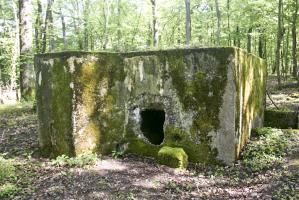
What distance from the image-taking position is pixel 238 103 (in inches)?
307

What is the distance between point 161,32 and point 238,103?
28925 mm

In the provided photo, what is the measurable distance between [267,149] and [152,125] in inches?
118

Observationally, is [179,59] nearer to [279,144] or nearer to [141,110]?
[141,110]

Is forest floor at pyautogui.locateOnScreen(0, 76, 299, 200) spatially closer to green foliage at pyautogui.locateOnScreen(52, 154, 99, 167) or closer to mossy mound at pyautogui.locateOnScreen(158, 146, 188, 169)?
green foliage at pyautogui.locateOnScreen(52, 154, 99, 167)

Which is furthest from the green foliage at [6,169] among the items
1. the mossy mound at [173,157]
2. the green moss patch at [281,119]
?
the green moss patch at [281,119]

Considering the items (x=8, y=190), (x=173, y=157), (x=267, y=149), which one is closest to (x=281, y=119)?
(x=267, y=149)

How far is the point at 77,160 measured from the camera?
295 inches

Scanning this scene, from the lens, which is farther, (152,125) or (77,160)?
(152,125)

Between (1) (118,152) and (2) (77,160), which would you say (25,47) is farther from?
(2) (77,160)

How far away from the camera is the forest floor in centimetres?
609

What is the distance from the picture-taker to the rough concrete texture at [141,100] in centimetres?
771

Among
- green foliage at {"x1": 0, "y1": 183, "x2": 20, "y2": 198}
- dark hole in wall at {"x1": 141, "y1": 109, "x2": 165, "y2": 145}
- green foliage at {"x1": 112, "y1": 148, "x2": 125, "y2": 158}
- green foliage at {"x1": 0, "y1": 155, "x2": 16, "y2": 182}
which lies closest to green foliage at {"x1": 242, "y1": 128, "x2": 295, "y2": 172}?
dark hole in wall at {"x1": 141, "y1": 109, "x2": 165, "y2": 145}

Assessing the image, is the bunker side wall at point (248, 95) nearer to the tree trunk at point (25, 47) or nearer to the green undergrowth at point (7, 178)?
the green undergrowth at point (7, 178)

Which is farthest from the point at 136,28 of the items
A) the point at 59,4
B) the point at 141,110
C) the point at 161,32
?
the point at 141,110
